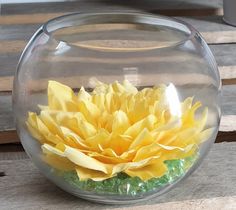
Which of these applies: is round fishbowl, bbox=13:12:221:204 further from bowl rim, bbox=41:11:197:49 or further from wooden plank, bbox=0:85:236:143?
wooden plank, bbox=0:85:236:143

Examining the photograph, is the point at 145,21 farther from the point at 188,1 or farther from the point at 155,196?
the point at 188,1

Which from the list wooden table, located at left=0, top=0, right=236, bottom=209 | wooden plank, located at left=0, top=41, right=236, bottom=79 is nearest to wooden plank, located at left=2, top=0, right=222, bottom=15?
wooden table, located at left=0, top=0, right=236, bottom=209

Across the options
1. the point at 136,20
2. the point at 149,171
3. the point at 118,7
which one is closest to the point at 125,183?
the point at 149,171

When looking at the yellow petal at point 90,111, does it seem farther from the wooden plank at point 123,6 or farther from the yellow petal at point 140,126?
the wooden plank at point 123,6

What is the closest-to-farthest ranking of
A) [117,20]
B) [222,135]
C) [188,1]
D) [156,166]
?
[156,166]
[117,20]
[222,135]
[188,1]

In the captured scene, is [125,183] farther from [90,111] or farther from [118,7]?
[118,7]

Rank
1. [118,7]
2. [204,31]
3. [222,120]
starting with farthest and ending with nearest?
[118,7] → [204,31] → [222,120]

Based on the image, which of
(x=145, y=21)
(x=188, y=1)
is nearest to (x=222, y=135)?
(x=145, y=21)

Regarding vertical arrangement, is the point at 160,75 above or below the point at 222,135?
above
